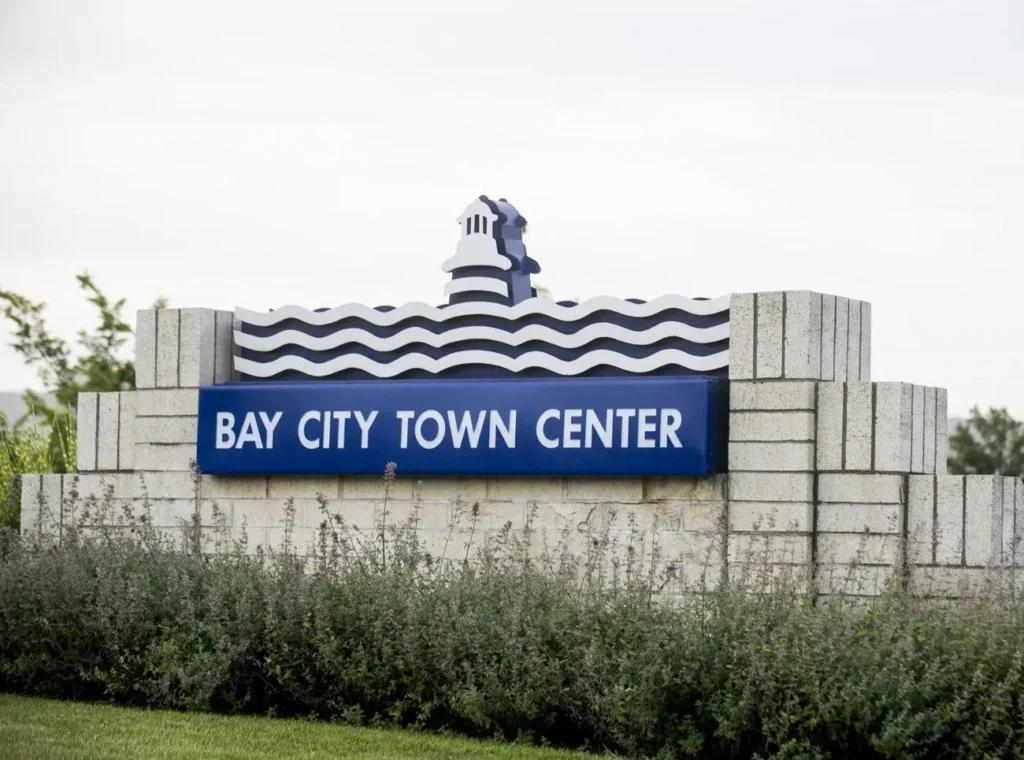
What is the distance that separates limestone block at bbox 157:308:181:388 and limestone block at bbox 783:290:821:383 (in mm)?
4691

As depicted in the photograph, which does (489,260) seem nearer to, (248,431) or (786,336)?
(248,431)

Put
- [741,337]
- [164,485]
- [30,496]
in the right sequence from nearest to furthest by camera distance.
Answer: [741,337], [164,485], [30,496]

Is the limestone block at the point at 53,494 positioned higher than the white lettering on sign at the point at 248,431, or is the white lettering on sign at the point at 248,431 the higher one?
the white lettering on sign at the point at 248,431

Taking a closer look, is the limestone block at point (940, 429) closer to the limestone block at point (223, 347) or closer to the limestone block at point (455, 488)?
the limestone block at point (455, 488)

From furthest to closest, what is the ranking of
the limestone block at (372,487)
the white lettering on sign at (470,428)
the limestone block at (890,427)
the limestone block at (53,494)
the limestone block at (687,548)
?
the limestone block at (53,494), the limestone block at (372,487), the white lettering on sign at (470,428), the limestone block at (687,548), the limestone block at (890,427)

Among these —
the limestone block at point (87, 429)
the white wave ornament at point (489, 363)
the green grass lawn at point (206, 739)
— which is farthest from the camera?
the limestone block at point (87, 429)

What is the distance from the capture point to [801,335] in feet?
33.2

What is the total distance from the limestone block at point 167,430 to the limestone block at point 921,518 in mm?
5262

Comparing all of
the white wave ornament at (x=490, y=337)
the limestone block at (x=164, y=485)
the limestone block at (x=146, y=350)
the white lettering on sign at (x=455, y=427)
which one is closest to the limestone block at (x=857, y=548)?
the white wave ornament at (x=490, y=337)

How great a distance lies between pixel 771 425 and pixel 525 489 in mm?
1776

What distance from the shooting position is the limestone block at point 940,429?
1055 cm

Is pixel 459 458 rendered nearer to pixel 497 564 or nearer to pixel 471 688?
pixel 497 564

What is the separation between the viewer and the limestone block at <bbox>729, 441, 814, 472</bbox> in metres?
10.1

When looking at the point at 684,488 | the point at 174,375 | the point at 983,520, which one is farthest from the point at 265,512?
the point at 983,520
